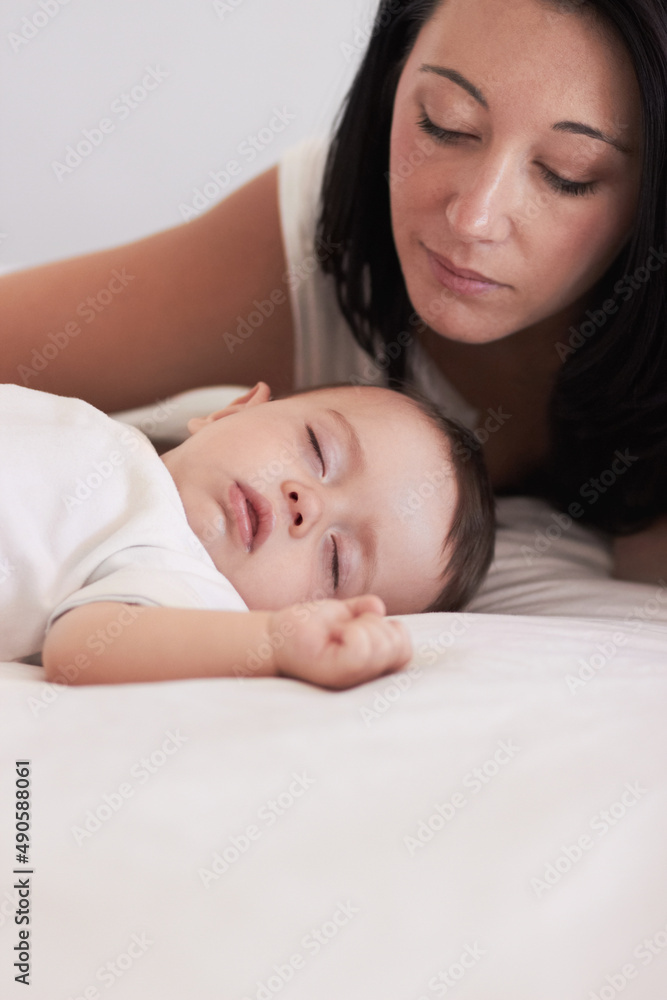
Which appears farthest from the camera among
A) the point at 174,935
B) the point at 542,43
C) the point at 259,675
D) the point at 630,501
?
the point at 630,501

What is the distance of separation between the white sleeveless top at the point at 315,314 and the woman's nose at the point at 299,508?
61 centimetres

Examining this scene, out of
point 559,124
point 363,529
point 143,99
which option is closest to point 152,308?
point 363,529

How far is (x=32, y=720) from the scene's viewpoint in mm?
725

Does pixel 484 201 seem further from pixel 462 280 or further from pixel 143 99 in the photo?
pixel 143 99

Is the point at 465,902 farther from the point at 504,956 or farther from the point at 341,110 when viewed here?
the point at 341,110

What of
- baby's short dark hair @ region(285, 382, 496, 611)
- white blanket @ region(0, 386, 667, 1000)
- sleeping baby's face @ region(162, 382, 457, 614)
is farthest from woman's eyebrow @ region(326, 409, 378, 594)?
white blanket @ region(0, 386, 667, 1000)

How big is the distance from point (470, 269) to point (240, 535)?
1.72 feet

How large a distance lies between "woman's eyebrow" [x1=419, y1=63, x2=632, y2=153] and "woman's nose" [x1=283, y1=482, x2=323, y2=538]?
56 centimetres

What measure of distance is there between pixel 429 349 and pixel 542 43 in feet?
2.25

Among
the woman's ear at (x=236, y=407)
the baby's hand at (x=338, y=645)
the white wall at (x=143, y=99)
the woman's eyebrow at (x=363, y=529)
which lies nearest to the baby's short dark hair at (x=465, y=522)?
the woman's eyebrow at (x=363, y=529)

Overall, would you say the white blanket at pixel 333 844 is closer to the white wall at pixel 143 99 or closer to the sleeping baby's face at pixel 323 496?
the sleeping baby's face at pixel 323 496

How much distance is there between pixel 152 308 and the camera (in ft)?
5.40

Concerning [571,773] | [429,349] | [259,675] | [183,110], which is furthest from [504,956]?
[183,110]

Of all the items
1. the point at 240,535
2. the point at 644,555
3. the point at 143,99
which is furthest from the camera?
the point at 143,99
